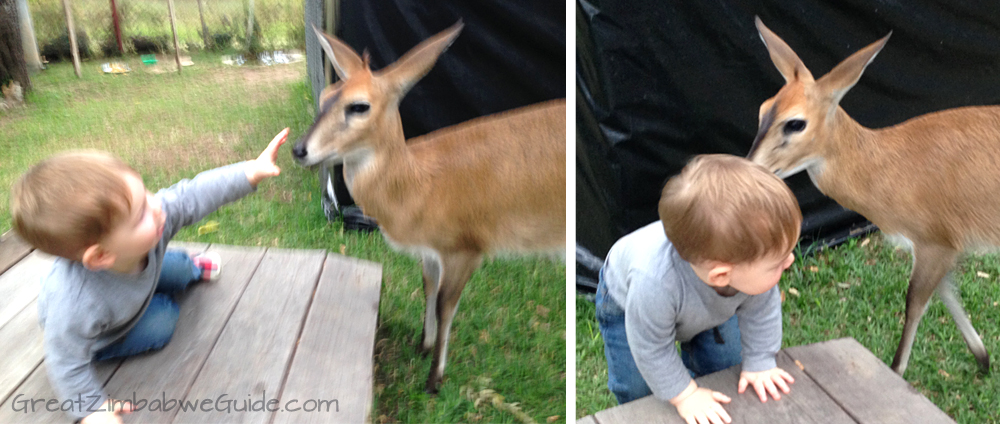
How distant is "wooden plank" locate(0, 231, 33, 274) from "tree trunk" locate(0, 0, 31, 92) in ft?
1.95

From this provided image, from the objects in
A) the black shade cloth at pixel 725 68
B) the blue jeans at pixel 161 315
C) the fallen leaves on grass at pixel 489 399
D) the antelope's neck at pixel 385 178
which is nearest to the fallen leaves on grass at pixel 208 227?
the blue jeans at pixel 161 315

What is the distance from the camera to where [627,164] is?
80.3 inches

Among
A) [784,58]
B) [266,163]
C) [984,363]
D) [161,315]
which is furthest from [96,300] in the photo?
[984,363]

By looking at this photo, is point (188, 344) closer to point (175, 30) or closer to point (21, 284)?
point (21, 284)

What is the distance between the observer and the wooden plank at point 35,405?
146 cm

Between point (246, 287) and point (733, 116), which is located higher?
point (733, 116)

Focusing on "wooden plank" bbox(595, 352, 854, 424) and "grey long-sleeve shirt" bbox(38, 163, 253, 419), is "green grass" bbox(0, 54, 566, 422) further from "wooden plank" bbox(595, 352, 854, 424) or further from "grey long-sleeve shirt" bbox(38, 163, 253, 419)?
"wooden plank" bbox(595, 352, 854, 424)

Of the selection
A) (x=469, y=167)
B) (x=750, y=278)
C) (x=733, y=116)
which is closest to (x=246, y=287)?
(x=469, y=167)

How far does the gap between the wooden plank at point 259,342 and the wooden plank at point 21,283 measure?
50 centimetres

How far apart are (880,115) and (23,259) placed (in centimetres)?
248

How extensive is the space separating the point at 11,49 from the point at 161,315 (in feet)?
2.24

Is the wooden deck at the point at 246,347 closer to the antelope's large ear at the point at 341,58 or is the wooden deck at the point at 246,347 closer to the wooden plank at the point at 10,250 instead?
the wooden plank at the point at 10,250

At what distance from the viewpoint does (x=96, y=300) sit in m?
1.50

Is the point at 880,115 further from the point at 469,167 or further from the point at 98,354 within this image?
the point at 98,354
